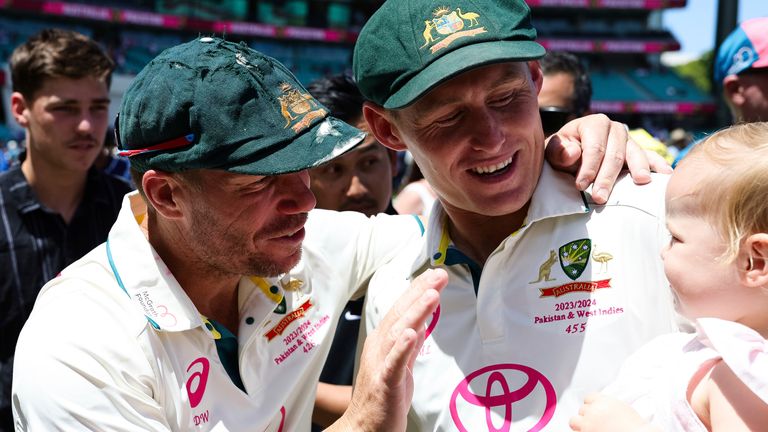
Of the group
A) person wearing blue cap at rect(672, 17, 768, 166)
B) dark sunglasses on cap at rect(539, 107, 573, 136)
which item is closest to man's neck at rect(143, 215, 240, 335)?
dark sunglasses on cap at rect(539, 107, 573, 136)

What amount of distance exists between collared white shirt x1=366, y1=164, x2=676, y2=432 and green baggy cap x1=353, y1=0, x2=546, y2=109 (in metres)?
0.39

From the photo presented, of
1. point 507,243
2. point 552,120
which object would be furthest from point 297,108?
point 552,120

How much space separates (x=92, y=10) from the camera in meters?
32.3

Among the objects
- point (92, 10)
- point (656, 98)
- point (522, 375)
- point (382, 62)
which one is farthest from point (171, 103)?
point (656, 98)

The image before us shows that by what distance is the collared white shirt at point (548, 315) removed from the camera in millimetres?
1726

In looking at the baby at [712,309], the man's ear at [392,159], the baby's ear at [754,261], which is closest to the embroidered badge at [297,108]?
the baby at [712,309]

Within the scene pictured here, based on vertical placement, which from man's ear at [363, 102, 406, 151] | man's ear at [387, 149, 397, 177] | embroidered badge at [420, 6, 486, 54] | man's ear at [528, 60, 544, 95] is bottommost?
man's ear at [387, 149, 397, 177]

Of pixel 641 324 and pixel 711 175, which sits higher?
pixel 711 175

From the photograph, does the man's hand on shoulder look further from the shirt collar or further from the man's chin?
the man's chin

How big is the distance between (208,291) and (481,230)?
811mm

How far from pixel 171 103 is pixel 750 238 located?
1.35 m

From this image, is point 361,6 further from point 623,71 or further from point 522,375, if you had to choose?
point 522,375

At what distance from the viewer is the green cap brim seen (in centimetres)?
170

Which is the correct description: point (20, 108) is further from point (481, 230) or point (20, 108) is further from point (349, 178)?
point (481, 230)
